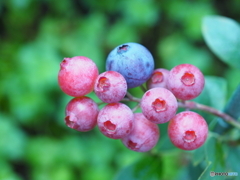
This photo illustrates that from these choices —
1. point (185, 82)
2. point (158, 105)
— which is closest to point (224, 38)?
point (185, 82)

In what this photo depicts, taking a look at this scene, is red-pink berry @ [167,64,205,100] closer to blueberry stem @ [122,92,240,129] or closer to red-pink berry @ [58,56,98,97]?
blueberry stem @ [122,92,240,129]

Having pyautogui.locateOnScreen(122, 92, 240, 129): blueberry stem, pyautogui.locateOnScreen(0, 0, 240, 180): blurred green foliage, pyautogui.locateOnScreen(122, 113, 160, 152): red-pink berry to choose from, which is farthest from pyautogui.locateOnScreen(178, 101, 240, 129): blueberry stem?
pyautogui.locateOnScreen(0, 0, 240, 180): blurred green foliage

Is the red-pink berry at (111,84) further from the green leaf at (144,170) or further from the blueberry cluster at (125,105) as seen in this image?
the green leaf at (144,170)

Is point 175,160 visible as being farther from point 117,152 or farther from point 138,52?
point 138,52

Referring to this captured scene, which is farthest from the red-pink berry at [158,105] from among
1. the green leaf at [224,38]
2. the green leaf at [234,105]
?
the green leaf at [224,38]

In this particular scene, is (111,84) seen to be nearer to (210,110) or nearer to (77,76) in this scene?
(77,76)
